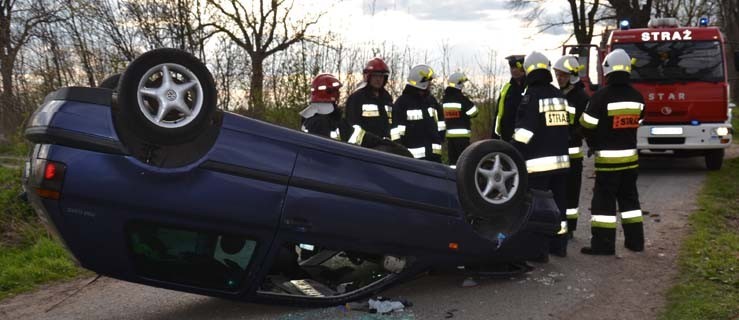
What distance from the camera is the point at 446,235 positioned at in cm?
462

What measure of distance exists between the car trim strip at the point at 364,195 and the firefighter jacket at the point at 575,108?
9.67 feet

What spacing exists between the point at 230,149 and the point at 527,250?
2369mm

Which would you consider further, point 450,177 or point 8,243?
point 8,243

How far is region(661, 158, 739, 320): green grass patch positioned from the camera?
4.56 m

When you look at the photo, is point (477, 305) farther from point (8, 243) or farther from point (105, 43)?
point (105, 43)

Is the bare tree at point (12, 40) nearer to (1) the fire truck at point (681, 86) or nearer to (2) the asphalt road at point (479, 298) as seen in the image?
(2) the asphalt road at point (479, 298)

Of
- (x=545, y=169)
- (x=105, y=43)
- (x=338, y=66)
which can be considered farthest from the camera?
(x=338, y=66)

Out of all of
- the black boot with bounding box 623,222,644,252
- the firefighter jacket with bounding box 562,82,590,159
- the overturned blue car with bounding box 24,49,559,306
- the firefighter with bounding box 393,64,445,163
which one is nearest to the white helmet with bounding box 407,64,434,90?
the firefighter with bounding box 393,64,445,163

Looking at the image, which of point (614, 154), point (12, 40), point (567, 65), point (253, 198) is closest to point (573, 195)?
point (614, 154)

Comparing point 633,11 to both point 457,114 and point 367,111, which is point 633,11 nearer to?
point 457,114

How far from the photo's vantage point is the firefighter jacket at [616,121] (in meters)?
6.23

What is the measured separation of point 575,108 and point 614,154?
128 centimetres

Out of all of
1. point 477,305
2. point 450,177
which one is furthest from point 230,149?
point 477,305

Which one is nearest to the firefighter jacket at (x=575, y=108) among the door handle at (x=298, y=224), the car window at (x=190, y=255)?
the door handle at (x=298, y=224)
